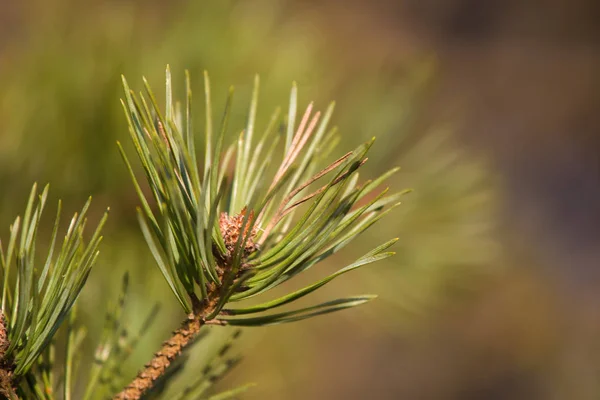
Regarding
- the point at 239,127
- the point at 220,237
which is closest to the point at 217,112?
the point at 239,127

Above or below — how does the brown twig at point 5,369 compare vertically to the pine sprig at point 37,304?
below

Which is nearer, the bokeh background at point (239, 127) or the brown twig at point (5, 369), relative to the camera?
the brown twig at point (5, 369)

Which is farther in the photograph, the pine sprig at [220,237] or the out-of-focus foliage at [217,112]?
the out-of-focus foliage at [217,112]

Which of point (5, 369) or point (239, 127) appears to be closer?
point (5, 369)

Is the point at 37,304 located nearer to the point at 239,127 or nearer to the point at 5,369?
the point at 5,369

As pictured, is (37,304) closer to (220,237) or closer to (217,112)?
(220,237)

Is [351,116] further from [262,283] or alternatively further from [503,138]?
[503,138]

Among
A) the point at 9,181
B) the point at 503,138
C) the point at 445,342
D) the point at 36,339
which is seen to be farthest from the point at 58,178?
the point at 503,138

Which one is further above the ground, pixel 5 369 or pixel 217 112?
pixel 217 112

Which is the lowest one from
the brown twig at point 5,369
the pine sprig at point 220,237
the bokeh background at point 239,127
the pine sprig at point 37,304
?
the brown twig at point 5,369

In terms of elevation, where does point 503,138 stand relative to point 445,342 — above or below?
above

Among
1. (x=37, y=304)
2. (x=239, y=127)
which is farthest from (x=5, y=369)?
(x=239, y=127)
